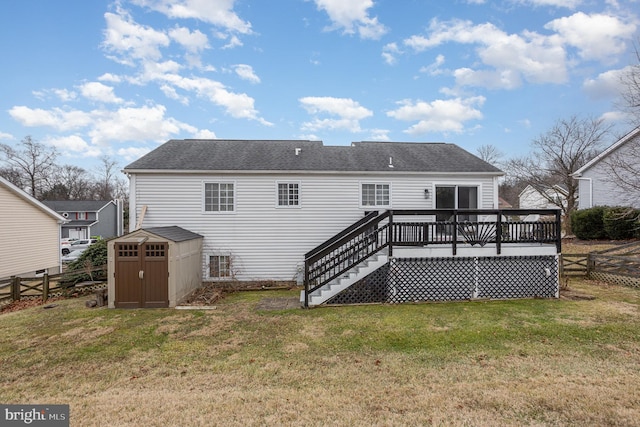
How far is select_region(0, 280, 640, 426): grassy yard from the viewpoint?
309cm

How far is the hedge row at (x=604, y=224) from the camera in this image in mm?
14898

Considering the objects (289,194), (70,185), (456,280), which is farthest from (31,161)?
(456,280)

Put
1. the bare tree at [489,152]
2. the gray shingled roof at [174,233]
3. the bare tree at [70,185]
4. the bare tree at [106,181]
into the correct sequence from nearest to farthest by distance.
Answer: the gray shingled roof at [174,233]
the bare tree at [489,152]
the bare tree at [70,185]
the bare tree at [106,181]

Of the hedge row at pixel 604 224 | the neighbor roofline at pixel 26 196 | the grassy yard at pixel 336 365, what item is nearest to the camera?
the grassy yard at pixel 336 365

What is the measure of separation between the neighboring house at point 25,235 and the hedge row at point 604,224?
29.7m

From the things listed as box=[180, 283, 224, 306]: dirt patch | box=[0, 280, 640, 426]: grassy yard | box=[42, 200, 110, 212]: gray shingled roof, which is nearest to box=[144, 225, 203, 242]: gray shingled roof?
box=[180, 283, 224, 306]: dirt patch

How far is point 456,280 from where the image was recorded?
770cm

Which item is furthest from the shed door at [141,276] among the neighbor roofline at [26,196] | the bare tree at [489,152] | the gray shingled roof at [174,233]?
the bare tree at [489,152]

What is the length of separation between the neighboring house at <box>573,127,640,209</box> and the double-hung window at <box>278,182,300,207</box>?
15476 mm

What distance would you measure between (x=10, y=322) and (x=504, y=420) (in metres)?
9.86

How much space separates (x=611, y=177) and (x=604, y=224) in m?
2.80

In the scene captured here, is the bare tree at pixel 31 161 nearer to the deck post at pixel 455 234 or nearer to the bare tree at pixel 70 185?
the bare tree at pixel 70 185

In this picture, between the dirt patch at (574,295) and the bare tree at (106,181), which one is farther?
the bare tree at (106,181)

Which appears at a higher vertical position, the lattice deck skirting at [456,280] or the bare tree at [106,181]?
the bare tree at [106,181]
